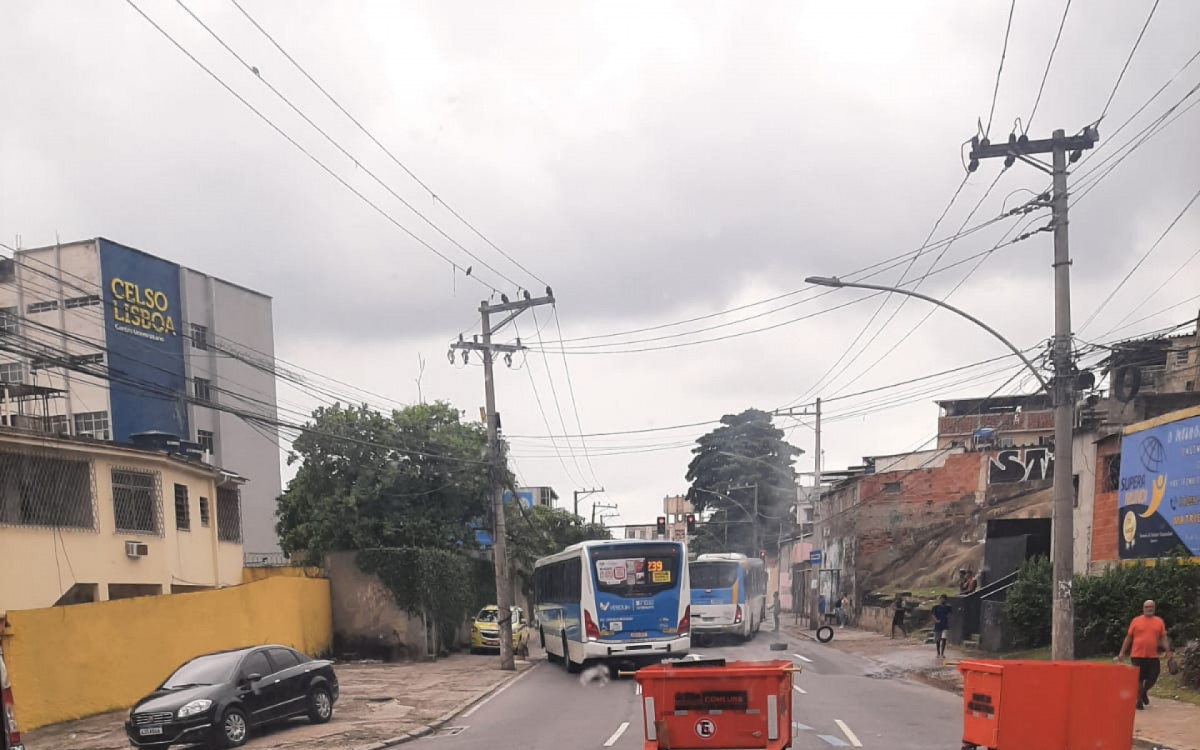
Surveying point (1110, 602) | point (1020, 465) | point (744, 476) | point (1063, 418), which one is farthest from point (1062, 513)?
point (744, 476)

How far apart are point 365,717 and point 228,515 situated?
1912 centimetres

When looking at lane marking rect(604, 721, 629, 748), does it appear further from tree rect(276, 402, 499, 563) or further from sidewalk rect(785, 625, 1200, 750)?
tree rect(276, 402, 499, 563)

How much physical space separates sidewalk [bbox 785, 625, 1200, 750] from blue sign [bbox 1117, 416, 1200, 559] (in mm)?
4681

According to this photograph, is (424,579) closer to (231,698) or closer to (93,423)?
(231,698)

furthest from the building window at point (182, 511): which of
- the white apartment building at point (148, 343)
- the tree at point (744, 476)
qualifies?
the tree at point (744, 476)

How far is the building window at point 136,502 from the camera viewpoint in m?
28.2

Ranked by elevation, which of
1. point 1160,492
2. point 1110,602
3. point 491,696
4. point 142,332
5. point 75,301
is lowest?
point 491,696

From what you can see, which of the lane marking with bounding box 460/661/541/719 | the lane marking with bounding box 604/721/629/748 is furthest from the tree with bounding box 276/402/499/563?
the lane marking with bounding box 604/721/629/748

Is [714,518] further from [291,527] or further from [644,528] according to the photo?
[644,528]

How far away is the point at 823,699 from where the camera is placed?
19.0 meters

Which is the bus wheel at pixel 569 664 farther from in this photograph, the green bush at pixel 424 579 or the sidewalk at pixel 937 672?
the sidewalk at pixel 937 672

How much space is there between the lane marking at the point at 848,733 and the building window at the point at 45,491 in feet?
61.4

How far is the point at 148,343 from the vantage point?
49.1 m

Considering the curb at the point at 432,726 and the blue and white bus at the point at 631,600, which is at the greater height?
the blue and white bus at the point at 631,600
